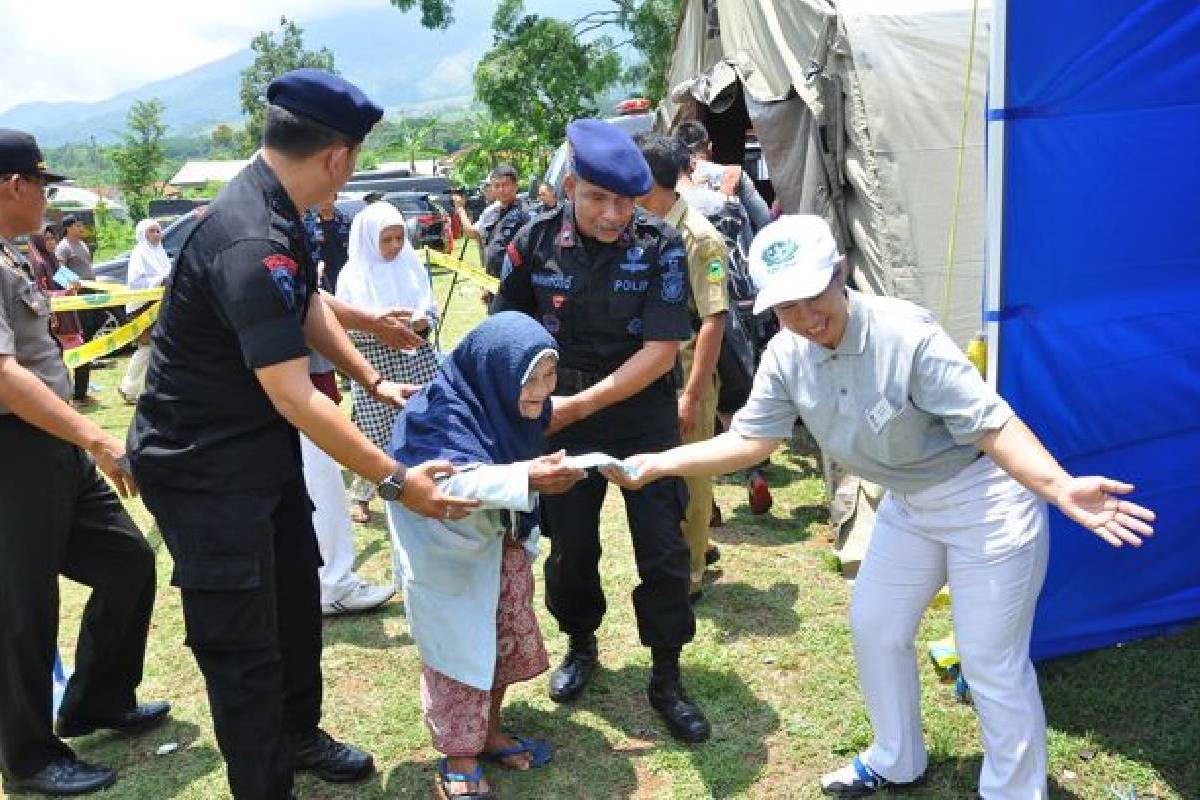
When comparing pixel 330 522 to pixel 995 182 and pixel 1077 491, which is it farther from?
pixel 1077 491

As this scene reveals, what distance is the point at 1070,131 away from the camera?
3205 millimetres

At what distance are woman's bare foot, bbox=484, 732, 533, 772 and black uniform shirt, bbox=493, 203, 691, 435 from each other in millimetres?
1084

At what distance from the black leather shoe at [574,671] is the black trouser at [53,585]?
4.94 ft

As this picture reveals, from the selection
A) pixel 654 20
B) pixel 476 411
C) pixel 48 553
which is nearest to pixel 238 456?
pixel 476 411

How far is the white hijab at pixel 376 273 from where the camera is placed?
556 centimetres

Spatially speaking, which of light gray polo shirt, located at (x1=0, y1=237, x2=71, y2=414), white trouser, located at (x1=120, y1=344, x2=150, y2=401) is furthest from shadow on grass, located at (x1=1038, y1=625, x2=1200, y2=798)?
white trouser, located at (x1=120, y1=344, x2=150, y2=401)

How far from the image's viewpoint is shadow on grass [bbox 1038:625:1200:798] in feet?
10.7

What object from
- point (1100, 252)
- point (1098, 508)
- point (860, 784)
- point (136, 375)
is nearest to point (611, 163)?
point (1100, 252)

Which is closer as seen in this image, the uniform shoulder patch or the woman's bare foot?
the uniform shoulder patch

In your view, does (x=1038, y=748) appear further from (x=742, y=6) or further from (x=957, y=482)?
(x=742, y=6)

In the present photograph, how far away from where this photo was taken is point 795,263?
8.41ft

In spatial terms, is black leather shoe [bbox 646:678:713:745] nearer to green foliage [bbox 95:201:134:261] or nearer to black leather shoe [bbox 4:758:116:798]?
black leather shoe [bbox 4:758:116:798]

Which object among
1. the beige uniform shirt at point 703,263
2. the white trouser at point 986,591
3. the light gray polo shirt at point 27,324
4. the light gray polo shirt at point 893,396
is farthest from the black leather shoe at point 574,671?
the light gray polo shirt at point 27,324

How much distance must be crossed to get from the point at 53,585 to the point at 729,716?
233 cm
